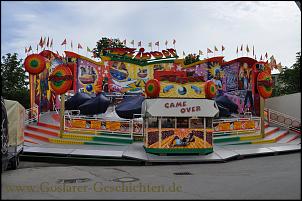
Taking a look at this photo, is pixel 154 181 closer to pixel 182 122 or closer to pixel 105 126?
pixel 182 122

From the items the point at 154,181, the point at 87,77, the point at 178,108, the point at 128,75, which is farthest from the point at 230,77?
the point at 154,181

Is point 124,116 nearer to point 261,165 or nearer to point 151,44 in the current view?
point 261,165

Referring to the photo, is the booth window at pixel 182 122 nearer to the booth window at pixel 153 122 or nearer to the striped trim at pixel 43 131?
the booth window at pixel 153 122

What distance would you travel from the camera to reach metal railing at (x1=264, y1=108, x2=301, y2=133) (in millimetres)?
20469

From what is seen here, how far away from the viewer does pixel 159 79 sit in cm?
1395

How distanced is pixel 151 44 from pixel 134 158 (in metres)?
19.6

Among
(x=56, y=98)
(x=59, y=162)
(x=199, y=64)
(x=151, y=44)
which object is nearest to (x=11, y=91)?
(x=56, y=98)

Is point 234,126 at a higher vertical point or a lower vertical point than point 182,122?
lower

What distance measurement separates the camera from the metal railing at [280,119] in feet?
67.2

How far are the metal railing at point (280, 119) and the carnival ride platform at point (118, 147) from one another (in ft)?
2.57

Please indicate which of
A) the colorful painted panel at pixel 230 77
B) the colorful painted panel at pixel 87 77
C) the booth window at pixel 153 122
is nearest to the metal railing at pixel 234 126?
the booth window at pixel 153 122

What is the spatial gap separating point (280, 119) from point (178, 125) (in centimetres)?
1099

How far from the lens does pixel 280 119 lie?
2195 cm

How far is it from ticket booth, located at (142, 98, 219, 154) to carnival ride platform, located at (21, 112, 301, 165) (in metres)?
0.34
